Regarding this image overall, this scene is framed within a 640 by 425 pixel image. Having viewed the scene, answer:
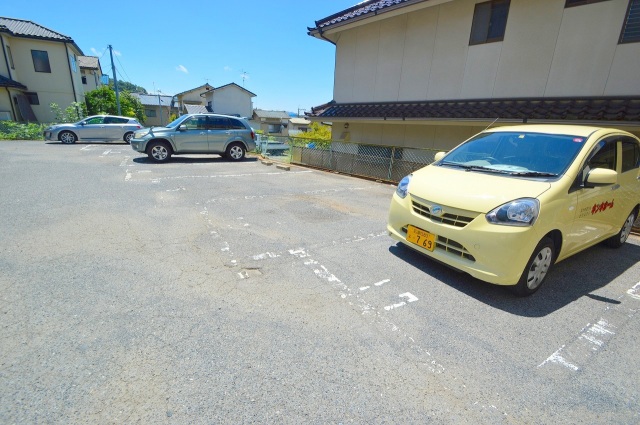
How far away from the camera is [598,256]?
3.83 metres

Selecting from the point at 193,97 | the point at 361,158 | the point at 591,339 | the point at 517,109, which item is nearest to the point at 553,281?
the point at 591,339

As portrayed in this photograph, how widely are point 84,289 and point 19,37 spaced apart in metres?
27.3

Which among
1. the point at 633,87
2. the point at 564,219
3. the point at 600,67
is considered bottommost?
the point at 564,219

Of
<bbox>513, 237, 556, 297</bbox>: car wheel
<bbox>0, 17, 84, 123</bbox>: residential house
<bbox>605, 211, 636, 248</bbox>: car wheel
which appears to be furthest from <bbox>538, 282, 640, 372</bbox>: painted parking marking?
<bbox>0, 17, 84, 123</bbox>: residential house

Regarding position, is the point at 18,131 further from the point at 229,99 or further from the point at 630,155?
the point at 229,99

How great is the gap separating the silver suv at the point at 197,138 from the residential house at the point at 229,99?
2993 cm

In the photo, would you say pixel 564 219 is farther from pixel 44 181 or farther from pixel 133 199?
pixel 44 181

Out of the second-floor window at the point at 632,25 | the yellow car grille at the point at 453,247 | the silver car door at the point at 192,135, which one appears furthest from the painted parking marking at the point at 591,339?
the silver car door at the point at 192,135

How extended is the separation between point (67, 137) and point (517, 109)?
1863 cm

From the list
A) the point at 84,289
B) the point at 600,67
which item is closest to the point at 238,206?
the point at 84,289

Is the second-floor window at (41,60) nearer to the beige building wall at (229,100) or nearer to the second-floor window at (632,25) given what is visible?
the beige building wall at (229,100)

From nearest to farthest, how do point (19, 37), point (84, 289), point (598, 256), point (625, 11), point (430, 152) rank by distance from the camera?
point (84, 289), point (598, 256), point (625, 11), point (430, 152), point (19, 37)

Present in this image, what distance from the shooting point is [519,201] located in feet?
8.26

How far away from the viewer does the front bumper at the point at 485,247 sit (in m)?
2.45
